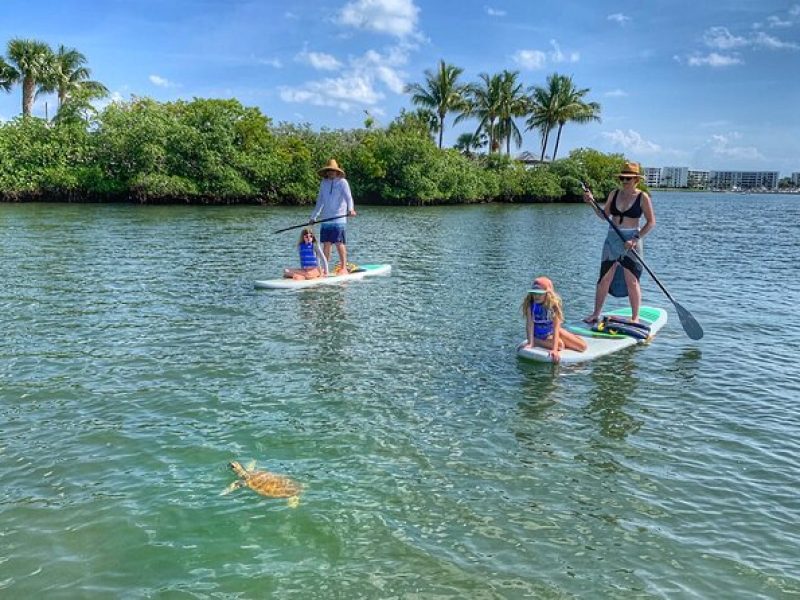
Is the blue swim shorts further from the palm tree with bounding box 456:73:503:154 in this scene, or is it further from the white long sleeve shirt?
the palm tree with bounding box 456:73:503:154

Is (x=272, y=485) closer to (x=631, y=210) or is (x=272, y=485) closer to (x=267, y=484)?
(x=267, y=484)

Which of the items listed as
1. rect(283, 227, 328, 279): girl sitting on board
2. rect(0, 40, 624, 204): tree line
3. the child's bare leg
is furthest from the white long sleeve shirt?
rect(0, 40, 624, 204): tree line

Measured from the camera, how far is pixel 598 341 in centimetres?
985

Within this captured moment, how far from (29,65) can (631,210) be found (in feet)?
197

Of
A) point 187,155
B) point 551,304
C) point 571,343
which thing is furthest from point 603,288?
point 187,155

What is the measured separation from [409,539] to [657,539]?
187 centimetres

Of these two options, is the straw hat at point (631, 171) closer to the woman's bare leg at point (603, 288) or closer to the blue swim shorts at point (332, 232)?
the woman's bare leg at point (603, 288)

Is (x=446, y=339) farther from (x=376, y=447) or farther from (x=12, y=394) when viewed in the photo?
(x=12, y=394)

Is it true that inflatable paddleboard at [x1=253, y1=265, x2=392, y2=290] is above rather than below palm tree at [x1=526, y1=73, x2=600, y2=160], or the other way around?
below

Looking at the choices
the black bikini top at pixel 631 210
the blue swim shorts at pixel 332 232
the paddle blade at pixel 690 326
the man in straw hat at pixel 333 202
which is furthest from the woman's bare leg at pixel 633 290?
the blue swim shorts at pixel 332 232

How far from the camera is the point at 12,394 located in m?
7.57

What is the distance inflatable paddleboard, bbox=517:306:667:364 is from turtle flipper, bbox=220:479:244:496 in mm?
4901

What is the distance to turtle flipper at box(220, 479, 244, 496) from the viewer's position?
5406 mm

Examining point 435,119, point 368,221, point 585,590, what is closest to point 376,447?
point 585,590
